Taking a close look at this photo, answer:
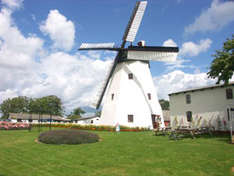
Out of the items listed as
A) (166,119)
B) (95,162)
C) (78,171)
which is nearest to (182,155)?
(95,162)

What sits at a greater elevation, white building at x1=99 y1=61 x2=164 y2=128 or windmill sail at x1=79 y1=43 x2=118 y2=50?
windmill sail at x1=79 y1=43 x2=118 y2=50

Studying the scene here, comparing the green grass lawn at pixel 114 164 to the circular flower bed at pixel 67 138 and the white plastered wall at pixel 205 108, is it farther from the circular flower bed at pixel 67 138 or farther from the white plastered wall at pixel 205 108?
the white plastered wall at pixel 205 108

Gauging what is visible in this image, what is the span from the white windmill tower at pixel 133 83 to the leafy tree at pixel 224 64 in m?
12.5

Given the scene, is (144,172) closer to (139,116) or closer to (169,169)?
(169,169)

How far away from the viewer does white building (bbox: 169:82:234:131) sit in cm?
1981

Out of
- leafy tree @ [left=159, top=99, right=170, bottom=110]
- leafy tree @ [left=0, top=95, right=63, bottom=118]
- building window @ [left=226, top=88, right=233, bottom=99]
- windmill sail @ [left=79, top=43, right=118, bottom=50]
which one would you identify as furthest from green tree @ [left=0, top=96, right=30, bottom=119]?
building window @ [left=226, top=88, right=233, bottom=99]

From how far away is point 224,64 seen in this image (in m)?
15.6

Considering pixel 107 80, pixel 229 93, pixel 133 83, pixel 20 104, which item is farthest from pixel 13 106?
pixel 229 93

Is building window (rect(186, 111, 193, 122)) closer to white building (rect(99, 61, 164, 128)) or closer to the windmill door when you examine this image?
the windmill door

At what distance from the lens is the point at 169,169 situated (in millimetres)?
7031

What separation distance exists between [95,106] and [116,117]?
23.0 feet

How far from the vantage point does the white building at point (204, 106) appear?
19.8 m

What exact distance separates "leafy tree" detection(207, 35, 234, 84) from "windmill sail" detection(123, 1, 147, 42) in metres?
13.9

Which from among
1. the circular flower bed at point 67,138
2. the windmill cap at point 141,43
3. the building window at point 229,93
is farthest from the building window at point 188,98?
the circular flower bed at point 67,138
